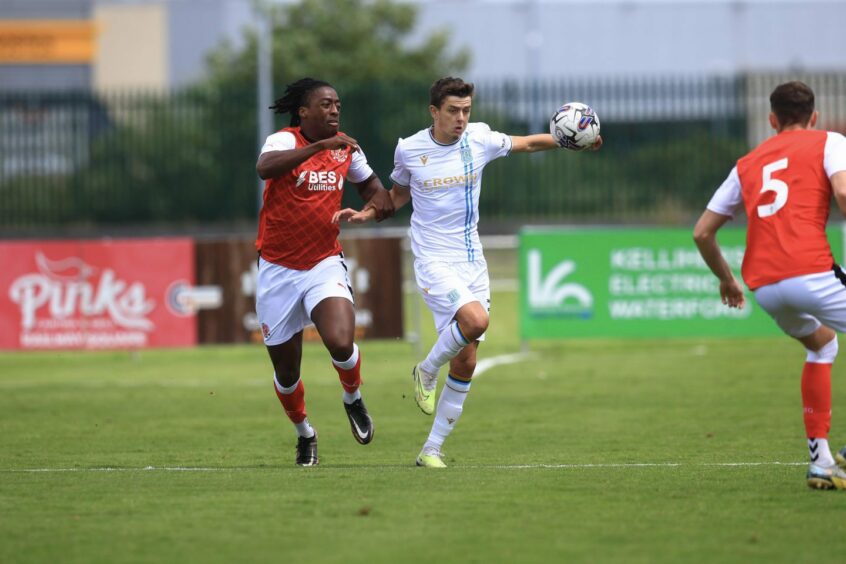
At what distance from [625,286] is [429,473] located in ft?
34.6

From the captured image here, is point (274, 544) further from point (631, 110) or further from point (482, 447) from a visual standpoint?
point (631, 110)

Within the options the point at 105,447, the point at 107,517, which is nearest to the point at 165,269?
the point at 105,447

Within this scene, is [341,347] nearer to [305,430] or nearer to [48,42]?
[305,430]

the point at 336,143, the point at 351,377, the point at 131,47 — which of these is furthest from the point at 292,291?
the point at 131,47

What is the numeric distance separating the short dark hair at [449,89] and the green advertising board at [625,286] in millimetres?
9378

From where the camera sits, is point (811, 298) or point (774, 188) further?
point (774, 188)

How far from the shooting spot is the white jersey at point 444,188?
31.0 ft

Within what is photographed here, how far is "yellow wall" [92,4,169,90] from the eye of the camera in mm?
53688

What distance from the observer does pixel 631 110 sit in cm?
3025

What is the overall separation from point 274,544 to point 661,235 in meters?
13.1

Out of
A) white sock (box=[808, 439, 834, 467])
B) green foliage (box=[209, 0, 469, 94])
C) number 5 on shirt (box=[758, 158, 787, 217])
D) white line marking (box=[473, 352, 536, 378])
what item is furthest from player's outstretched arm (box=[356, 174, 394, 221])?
green foliage (box=[209, 0, 469, 94])

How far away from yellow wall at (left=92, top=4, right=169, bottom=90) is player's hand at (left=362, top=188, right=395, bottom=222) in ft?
147

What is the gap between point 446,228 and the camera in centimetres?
950

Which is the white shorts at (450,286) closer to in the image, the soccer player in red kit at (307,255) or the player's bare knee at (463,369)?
the player's bare knee at (463,369)
